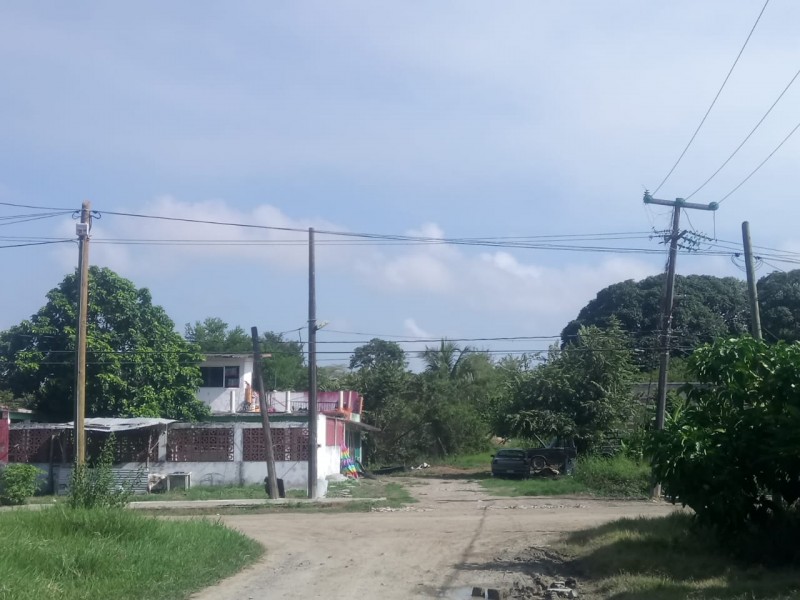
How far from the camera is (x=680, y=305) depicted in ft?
197

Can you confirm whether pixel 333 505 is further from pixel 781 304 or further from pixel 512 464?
pixel 781 304

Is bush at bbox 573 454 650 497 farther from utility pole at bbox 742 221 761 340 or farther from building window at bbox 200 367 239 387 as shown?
building window at bbox 200 367 239 387

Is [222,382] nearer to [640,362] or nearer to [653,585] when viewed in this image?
[640,362]

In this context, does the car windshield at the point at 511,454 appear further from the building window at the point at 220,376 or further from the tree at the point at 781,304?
the tree at the point at 781,304

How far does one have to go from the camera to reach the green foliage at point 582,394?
138 ft

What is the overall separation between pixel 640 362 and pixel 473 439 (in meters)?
12.1

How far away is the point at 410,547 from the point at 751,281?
39.9 feet

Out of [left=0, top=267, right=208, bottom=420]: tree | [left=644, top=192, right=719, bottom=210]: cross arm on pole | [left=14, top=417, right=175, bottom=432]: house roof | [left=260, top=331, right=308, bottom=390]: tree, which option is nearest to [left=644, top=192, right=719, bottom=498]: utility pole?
[left=644, top=192, right=719, bottom=210]: cross arm on pole

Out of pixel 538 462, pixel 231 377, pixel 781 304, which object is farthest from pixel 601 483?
pixel 781 304

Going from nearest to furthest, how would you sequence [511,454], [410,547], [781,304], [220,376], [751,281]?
[410,547]
[751,281]
[511,454]
[220,376]
[781,304]

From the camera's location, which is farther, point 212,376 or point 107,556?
point 212,376

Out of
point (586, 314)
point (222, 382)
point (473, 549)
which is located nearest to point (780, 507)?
point (473, 549)

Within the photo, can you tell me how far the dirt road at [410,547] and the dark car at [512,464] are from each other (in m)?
11.2

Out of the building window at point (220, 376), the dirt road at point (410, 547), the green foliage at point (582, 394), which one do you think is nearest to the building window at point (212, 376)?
the building window at point (220, 376)
